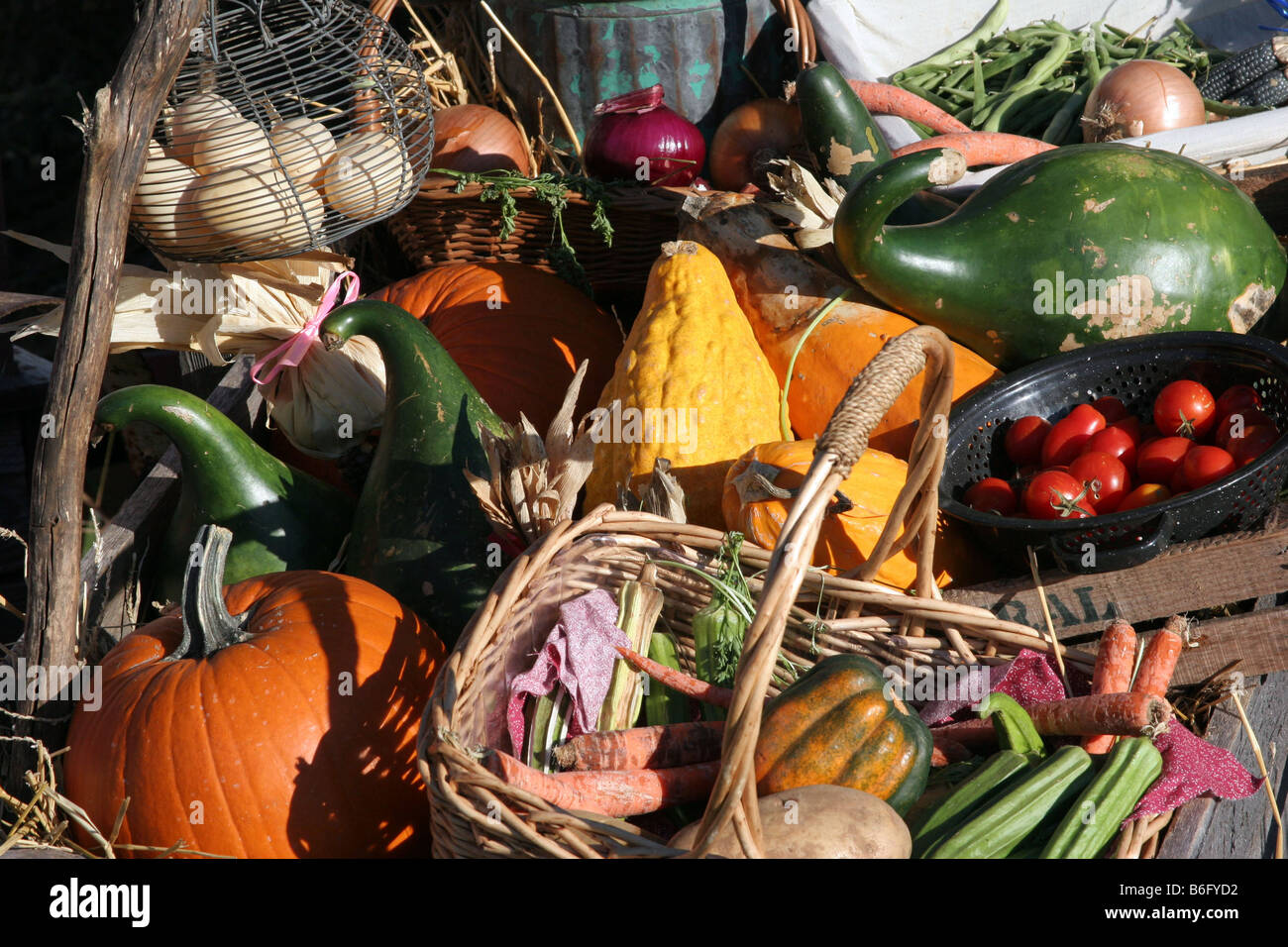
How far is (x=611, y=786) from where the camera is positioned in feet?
5.03

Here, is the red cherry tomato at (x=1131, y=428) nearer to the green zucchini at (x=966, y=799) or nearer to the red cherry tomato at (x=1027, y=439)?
the red cherry tomato at (x=1027, y=439)

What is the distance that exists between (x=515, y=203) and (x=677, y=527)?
1.53 metres

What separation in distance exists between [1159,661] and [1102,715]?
0.20 metres

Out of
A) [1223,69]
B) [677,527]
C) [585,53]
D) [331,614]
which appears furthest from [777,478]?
[1223,69]

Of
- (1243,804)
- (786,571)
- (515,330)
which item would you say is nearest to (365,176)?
(515,330)

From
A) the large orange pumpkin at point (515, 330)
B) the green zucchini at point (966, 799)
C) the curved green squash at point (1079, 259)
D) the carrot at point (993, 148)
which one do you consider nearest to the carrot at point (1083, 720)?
the green zucchini at point (966, 799)

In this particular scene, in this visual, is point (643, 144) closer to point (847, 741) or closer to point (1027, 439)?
point (1027, 439)

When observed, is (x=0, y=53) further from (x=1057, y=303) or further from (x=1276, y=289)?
(x=1276, y=289)

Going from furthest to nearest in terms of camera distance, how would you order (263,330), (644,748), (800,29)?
(800,29), (263,330), (644,748)

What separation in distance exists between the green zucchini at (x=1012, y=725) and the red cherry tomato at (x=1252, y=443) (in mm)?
688

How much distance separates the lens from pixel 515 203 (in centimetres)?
304

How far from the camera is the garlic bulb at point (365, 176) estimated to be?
2459 mm

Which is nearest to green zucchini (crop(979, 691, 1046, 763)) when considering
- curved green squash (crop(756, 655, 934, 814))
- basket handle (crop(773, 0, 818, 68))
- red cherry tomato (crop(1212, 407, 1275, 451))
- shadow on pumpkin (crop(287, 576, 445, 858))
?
curved green squash (crop(756, 655, 934, 814))

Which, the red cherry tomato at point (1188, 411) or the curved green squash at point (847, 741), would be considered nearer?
the curved green squash at point (847, 741)
